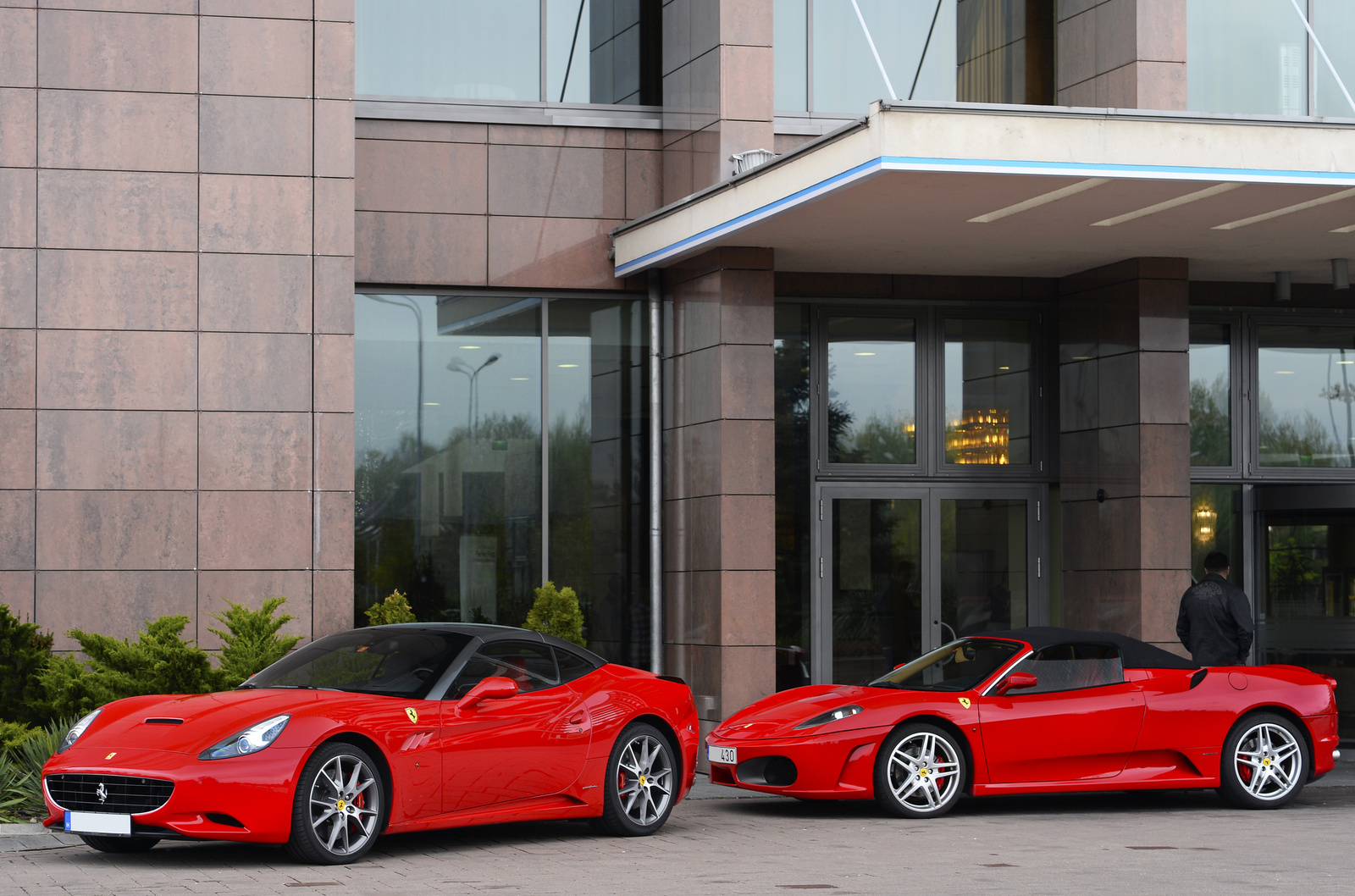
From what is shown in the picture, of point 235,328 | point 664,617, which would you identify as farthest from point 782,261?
point 235,328

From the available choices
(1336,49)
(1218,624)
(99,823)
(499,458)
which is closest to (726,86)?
(499,458)

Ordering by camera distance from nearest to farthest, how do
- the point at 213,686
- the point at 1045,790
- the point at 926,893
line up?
the point at 926,893
the point at 1045,790
the point at 213,686

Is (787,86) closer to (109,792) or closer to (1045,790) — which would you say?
(1045,790)

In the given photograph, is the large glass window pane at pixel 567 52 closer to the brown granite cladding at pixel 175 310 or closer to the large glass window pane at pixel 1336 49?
the brown granite cladding at pixel 175 310

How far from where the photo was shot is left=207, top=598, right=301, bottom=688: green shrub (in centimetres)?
1230

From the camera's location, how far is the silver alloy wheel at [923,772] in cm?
1078

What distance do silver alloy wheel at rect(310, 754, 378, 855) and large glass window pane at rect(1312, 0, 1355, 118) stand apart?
1340cm

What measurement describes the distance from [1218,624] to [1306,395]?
467 cm

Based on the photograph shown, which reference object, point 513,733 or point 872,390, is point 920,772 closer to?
point 513,733

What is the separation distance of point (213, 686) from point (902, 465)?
7574 mm

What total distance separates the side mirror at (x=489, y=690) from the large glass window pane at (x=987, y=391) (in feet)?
27.8

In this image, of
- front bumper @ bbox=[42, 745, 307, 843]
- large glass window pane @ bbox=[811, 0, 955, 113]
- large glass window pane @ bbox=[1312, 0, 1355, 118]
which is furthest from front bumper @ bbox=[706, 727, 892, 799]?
large glass window pane @ bbox=[1312, 0, 1355, 118]

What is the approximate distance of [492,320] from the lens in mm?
15852

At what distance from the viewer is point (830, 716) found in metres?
10.8
